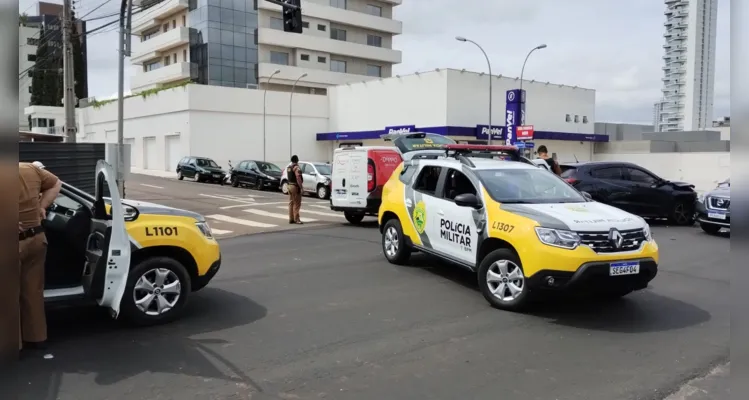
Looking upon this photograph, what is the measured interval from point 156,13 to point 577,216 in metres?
58.7

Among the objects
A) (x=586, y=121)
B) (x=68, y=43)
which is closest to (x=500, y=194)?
(x=68, y=43)

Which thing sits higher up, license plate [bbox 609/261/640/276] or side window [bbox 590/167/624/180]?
side window [bbox 590/167/624/180]

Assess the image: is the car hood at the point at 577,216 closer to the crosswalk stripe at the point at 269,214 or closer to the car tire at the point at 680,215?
the car tire at the point at 680,215

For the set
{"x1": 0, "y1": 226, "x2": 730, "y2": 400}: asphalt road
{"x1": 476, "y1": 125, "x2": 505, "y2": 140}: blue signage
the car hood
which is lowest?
{"x1": 0, "y1": 226, "x2": 730, "y2": 400}: asphalt road

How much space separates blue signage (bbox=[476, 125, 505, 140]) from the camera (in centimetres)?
3947

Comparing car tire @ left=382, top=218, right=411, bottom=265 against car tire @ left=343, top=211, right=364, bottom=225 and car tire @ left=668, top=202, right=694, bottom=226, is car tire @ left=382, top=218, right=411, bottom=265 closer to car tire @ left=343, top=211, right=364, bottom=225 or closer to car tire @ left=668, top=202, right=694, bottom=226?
car tire @ left=343, top=211, right=364, bottom=225

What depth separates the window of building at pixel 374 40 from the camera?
6312cm

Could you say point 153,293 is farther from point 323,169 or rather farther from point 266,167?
point 266,167

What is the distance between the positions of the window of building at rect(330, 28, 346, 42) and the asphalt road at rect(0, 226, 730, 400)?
5448 centimetres

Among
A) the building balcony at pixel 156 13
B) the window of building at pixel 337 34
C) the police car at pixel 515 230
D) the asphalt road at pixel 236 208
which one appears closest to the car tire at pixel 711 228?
the police car at pixel 515 230

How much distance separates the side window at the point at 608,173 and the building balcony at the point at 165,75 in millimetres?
44929

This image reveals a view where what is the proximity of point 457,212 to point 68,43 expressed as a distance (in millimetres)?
17091

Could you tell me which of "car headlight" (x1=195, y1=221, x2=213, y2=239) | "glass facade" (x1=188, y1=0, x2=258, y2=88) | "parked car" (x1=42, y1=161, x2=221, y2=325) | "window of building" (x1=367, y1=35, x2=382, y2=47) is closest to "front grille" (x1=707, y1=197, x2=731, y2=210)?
"car headlight" (x1=195, y1=221, x2=213, y2=239)

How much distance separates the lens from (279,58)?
55906 millimetres
